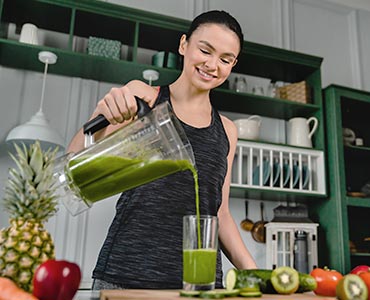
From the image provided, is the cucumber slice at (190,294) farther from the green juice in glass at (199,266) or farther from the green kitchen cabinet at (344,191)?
the green kitchen cabinet at (344,191)

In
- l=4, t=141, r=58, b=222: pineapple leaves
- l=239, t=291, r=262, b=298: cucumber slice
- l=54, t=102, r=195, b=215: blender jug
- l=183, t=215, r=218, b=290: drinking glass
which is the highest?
l=54, t=102, r=195, b=215: blender jug

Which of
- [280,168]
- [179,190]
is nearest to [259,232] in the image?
[280,168]

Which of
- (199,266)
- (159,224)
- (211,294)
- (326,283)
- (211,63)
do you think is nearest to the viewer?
(211,294)

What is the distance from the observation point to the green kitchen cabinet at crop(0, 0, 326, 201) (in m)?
2.33

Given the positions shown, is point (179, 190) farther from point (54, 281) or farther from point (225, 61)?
point (54, 281)

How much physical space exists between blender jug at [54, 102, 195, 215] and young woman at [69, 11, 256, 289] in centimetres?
11

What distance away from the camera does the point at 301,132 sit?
2.76m

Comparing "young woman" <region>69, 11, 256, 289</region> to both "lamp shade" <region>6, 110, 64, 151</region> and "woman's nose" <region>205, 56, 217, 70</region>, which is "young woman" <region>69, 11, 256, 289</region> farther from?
"lamp shade" <region>6, 110, 64, 151</region>

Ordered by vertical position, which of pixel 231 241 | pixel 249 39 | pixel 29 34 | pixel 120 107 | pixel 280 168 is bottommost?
pixel 231 241

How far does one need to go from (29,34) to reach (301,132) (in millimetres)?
1753

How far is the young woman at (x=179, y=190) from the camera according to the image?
1.09 metres

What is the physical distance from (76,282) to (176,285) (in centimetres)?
50

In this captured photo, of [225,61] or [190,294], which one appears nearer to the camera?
[190,294]

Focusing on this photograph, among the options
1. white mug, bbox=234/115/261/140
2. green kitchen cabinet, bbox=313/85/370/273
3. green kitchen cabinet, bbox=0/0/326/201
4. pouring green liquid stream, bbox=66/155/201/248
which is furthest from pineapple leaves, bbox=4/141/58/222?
green kitchen cabinet, bbox=313/85/370/273
